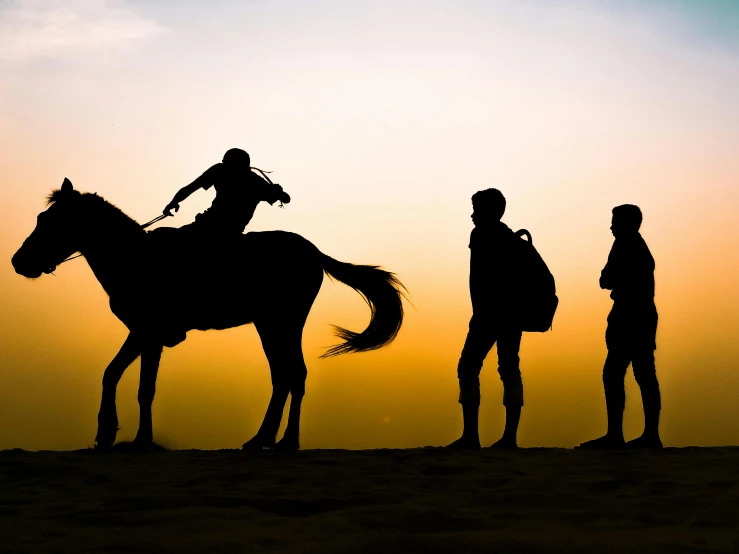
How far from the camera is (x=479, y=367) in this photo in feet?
24.2

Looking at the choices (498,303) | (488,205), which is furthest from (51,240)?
(498,303)

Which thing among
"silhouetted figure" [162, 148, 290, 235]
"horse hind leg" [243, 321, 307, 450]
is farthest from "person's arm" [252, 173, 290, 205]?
"horse hind leg" [243, 321, 307, 450]

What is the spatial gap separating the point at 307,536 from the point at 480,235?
4.18 m

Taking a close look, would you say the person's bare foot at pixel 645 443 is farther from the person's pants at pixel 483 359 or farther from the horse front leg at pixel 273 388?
the horse front leg at pixel 273 388

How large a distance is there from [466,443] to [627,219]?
87.7 inches

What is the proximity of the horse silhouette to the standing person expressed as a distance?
4.82 feet

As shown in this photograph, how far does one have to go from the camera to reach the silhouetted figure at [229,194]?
798 centimetres

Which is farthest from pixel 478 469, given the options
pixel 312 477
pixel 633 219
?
pixel 633 219

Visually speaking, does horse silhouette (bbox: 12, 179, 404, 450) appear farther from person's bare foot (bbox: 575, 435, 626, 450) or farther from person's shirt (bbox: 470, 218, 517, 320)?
person's bare foot (bbox: 575, 435, 626, 450)

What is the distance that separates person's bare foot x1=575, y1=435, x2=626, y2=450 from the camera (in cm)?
723

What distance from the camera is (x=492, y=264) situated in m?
7.32

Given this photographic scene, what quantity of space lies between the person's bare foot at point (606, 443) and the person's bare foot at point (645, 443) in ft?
0.23

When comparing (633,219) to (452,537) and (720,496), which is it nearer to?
(720,496)

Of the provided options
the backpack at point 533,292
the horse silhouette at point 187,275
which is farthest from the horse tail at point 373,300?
the backpack at point 533,292
